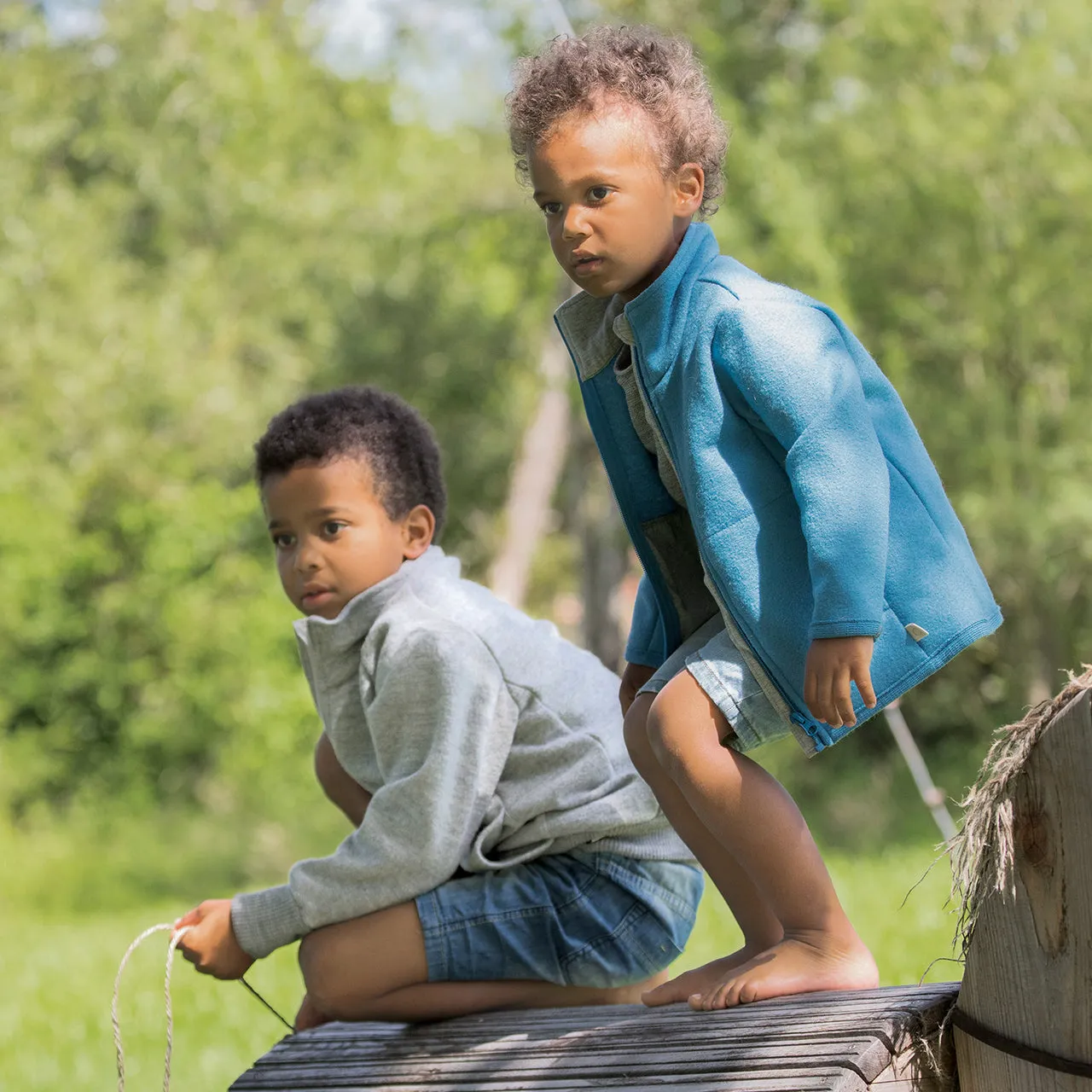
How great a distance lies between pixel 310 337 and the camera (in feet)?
53.4

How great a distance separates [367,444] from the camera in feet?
9.78

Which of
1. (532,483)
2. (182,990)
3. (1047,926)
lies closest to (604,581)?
(532,483)

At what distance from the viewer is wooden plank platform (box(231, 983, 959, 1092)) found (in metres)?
2.04

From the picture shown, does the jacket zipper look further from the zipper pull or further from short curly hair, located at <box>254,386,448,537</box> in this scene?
short curly hair, located at <box>254,386,448,537</box>

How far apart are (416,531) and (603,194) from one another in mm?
890

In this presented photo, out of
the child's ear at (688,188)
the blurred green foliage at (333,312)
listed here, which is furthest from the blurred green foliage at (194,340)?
the child's ear at (688,188)

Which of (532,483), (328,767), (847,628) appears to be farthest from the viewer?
(532,483)

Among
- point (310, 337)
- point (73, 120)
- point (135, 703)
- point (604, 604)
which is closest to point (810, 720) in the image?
point (604, 604)

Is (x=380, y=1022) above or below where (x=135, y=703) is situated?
below

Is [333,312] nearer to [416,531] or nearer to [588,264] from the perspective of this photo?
[416,531]

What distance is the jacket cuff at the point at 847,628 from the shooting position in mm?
2168

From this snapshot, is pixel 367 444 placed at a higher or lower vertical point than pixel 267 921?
higher

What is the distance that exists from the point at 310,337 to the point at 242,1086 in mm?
14139

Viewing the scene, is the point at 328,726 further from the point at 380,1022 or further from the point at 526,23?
the point at 526,23
